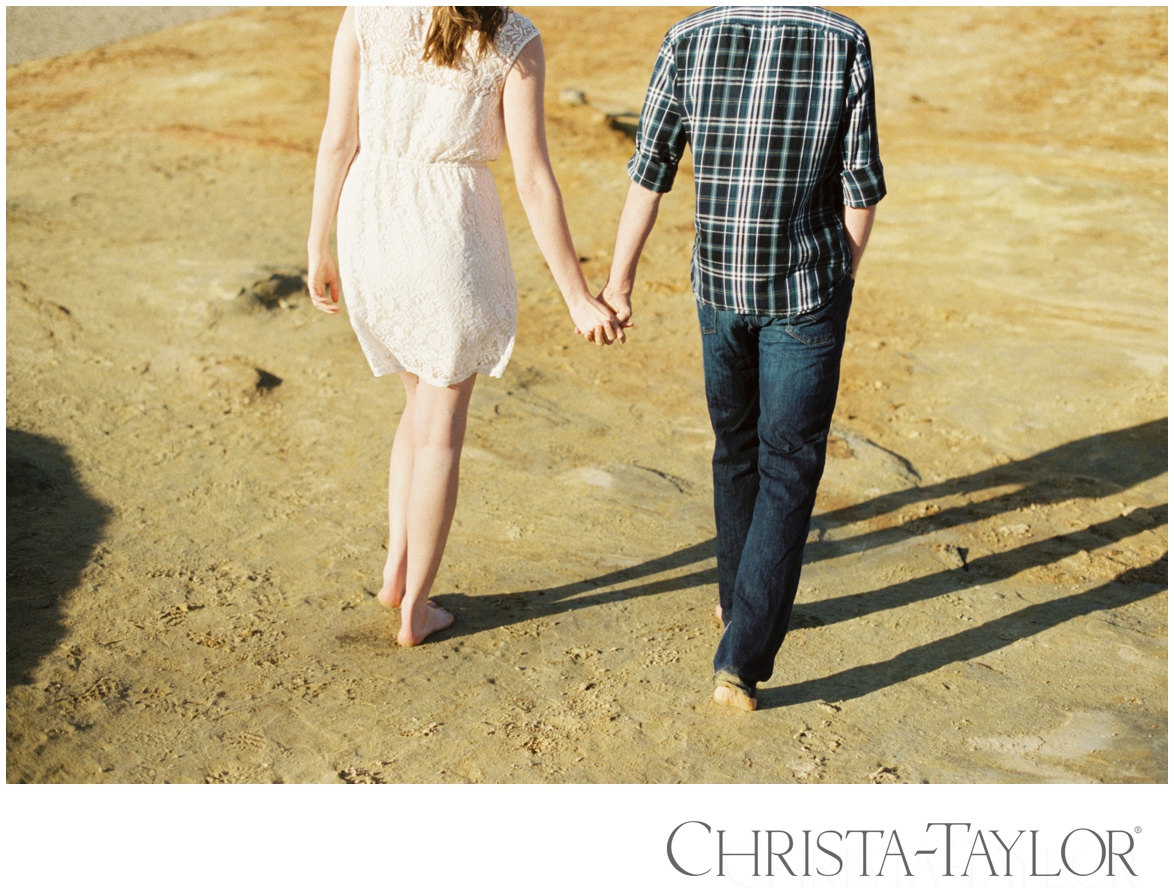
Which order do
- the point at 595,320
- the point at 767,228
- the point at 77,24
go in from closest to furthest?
the point at 767,228, the point at 595,320, the point at 77,24

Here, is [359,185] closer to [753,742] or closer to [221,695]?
[221,695]

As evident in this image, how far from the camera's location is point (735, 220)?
8.16ft

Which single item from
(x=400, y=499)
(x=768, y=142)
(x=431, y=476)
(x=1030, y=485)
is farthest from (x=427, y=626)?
(x=1030, y=485)

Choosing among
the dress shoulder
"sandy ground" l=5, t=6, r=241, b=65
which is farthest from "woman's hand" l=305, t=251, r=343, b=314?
"sandy ground" l=5, t=6, r=241, b=65

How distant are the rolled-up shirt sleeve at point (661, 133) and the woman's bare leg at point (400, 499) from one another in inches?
34.1

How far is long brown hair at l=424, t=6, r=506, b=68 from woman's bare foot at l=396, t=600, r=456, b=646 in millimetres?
1502

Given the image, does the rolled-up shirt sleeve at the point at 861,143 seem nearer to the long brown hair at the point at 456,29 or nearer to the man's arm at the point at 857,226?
the man's arm at the point at 857,226

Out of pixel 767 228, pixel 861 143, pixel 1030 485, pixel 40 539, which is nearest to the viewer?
pixel 861 143

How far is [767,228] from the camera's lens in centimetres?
246

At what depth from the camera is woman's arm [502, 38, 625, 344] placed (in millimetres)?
2520

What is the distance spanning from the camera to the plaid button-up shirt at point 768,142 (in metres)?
2.33

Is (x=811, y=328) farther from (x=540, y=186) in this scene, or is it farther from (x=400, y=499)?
(x=400, y=499)

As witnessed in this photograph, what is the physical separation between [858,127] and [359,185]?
47.4 inches

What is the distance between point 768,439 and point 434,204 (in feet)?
3.28
